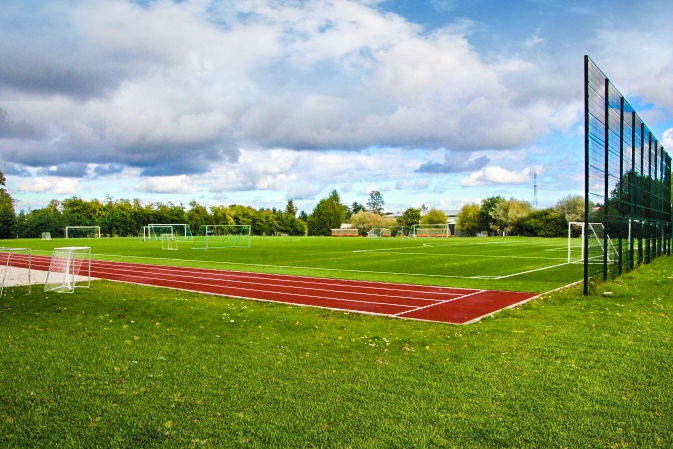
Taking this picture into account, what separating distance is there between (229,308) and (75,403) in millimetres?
4856

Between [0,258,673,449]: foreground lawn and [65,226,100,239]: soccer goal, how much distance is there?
194ft

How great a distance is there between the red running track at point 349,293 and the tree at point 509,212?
7083cm

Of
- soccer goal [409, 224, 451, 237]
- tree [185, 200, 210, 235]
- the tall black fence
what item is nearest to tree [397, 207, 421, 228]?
soccer goal [409, 224, 451, 237]

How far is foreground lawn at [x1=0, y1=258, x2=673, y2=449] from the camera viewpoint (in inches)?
138

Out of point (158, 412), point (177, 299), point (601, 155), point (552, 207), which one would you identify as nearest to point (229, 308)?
point (177, 299)

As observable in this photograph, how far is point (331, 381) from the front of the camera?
4.66 metres

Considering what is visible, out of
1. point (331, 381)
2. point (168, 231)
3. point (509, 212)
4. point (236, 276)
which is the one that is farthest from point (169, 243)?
point (509, 212)

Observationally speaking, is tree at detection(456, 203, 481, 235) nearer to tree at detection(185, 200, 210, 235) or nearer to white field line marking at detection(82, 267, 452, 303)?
tree at detection(185, 200, 210, 235)

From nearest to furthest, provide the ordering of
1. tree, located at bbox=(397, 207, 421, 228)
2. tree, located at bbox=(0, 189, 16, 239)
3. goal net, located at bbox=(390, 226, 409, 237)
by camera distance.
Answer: tree, located at bbox=(0, 189, 16, 239)
goal net, located at bbox=(390, 226, 409, 237)
tree, located at bbox=(397, 207, 421, 228)

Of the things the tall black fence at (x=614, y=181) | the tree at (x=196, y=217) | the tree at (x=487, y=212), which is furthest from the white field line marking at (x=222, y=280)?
the tree at (x=487, y=212)

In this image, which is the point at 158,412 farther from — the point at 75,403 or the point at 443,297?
the point at 443,297

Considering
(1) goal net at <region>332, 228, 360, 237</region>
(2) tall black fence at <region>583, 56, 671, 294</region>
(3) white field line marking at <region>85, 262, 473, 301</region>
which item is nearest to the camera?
(2) tall black fence at <region>583, 56, 671, 294</region>

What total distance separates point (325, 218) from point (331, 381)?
100155mm

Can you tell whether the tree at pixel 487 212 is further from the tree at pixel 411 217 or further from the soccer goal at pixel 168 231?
the soccer goal at pixel 168 231
